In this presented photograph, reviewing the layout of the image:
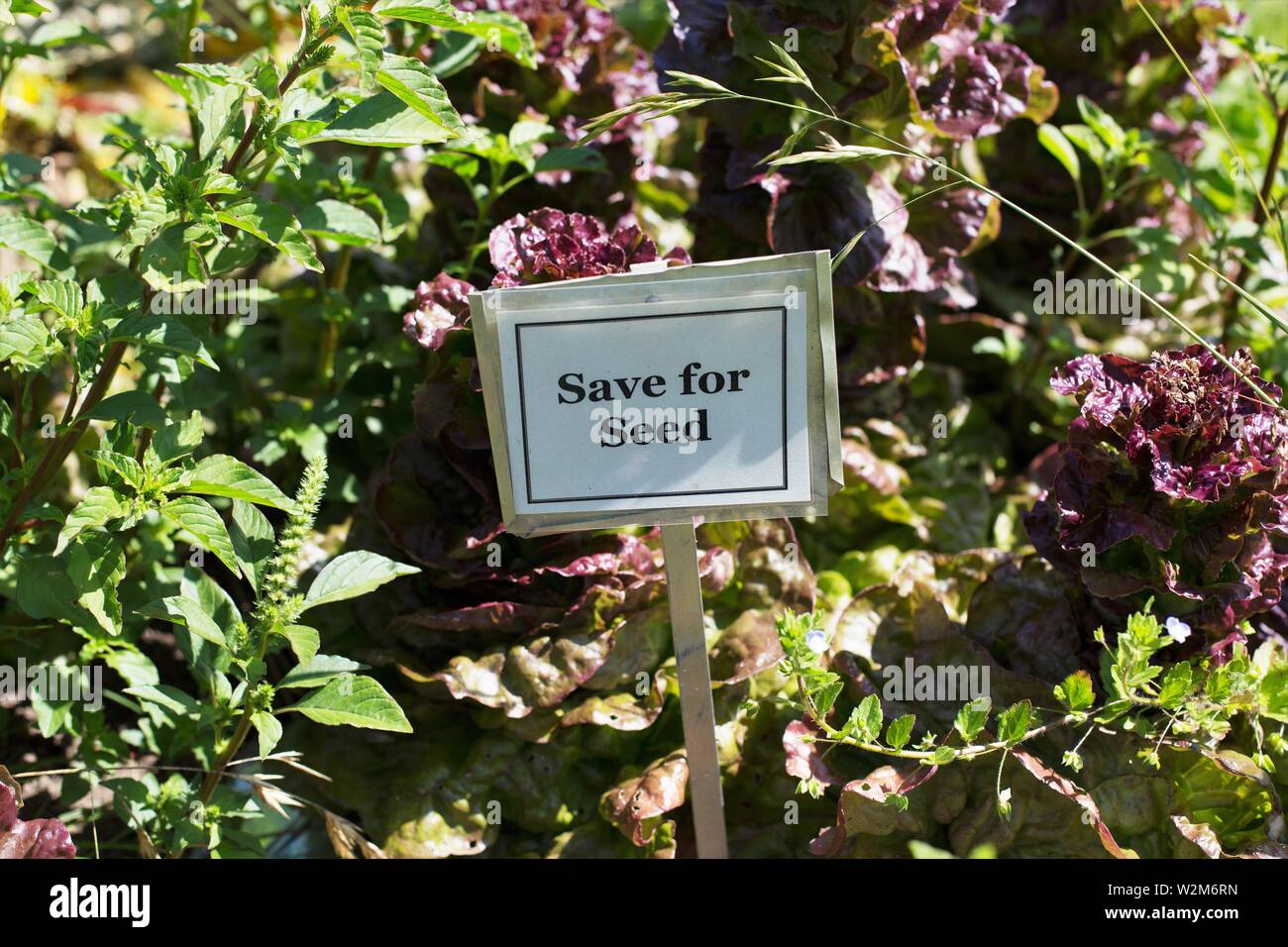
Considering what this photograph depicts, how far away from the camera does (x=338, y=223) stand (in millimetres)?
1866

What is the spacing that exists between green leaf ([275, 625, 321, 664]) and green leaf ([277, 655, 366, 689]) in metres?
0.07

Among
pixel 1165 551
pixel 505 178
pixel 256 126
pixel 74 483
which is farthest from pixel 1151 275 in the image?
pixel 74 483

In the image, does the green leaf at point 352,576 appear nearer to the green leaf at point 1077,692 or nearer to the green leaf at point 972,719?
the green leaf at point 972,719

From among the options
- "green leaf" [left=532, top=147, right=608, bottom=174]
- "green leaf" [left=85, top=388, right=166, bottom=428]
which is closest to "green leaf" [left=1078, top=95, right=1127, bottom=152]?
"green leaf" [left=532, top=147, right=608, bottom=174]

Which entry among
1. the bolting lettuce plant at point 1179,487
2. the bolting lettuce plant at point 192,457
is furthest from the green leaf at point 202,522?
the bolting lettuce plant at point 1179,487

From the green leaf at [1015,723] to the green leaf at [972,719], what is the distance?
2.2 inches

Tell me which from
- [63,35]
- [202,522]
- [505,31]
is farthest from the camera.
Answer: [63,35]

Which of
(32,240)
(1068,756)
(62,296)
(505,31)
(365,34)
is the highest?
(505,31)

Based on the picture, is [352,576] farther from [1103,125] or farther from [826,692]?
[1103,125]

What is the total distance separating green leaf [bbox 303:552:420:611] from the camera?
153cm

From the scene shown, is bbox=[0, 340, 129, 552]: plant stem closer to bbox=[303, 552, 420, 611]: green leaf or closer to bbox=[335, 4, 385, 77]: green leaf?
bbox=[303, 552, 420, 611]: green leaf

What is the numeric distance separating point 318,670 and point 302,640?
11cm

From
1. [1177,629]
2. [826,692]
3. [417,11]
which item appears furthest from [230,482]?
[1177,629]
